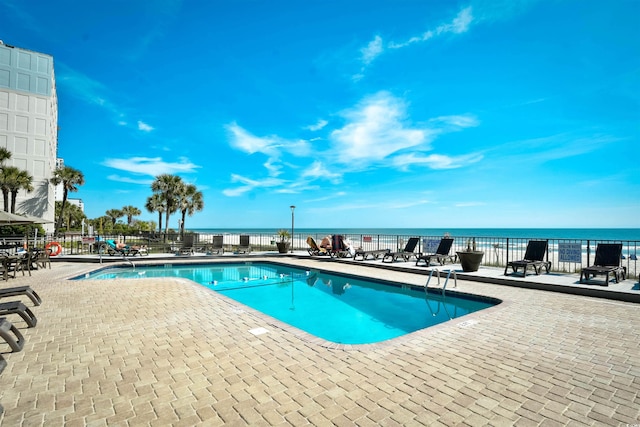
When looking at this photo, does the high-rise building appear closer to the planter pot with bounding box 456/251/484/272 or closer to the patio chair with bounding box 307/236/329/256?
the patio chair with bounding box 307/236/329/256

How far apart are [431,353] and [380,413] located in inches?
59.2

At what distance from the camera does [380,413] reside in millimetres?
2262

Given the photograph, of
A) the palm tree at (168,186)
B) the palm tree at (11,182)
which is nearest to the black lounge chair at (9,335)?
the palm tree at (168,186)

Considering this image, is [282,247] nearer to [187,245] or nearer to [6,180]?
[187,245]

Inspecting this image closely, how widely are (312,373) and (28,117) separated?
1682 inches

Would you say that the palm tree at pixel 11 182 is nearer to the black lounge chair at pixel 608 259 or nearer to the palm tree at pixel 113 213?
the palm tree at pixel 113 213

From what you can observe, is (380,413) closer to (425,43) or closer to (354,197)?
(425,43)

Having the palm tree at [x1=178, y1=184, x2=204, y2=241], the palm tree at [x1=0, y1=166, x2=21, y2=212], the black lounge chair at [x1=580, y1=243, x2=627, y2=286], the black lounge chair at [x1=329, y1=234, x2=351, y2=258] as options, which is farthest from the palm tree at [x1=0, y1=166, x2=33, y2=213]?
the black lounge chair at [x1=580, y1=243, x2=627, y2=286]

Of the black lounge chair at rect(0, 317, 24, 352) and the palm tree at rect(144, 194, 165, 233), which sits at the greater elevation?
the palm tree at rect(144, 194, 165, 233)

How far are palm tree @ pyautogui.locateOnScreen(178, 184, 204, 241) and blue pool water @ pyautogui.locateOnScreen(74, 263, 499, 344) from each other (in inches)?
720

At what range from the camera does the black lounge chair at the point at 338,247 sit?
14.8 meters

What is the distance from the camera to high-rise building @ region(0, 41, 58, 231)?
29797 mm

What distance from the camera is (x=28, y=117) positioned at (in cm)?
3073

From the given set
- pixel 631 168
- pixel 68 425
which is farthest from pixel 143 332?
pixel 631 168
